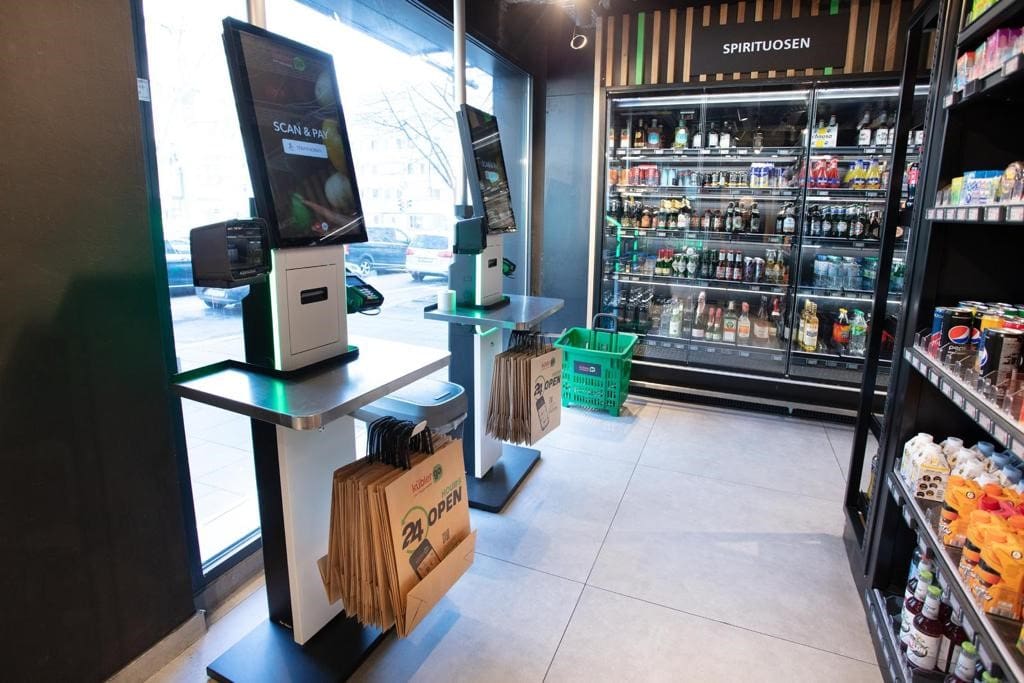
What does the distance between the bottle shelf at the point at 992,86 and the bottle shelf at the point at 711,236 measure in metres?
2.51

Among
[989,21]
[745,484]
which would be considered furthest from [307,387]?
[745,484]

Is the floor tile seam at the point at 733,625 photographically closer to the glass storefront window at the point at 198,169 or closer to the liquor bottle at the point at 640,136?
the glass storefront window at the point at 198,169

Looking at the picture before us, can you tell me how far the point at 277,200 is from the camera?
161 centimetres

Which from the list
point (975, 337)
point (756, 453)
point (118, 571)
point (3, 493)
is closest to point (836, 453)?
point (756, 453)

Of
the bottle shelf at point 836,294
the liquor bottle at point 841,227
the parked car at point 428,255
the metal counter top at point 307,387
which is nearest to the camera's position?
the metal counter top at point 307,387

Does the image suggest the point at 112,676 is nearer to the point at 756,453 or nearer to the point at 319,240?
the point at 319,240

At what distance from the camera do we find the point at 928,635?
1.71 metres

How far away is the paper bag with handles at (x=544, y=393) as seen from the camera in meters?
2.86

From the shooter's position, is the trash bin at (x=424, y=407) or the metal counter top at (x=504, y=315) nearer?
the trash bin at (x=424, y=407)

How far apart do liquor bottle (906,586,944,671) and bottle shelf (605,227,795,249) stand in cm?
302

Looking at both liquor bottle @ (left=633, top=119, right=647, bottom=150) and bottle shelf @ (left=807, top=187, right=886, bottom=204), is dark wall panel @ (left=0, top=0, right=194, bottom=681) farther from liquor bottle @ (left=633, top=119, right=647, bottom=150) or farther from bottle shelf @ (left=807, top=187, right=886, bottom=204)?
bottle shelf @ (left=807, top=187, right=886, bottom=204)

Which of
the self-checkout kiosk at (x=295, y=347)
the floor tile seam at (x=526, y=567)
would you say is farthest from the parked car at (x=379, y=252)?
the floor tile seam at (x=526, y=567)

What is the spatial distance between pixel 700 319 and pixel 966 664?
11.2 feet

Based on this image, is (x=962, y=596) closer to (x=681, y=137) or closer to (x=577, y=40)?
(x=681, y=137)
